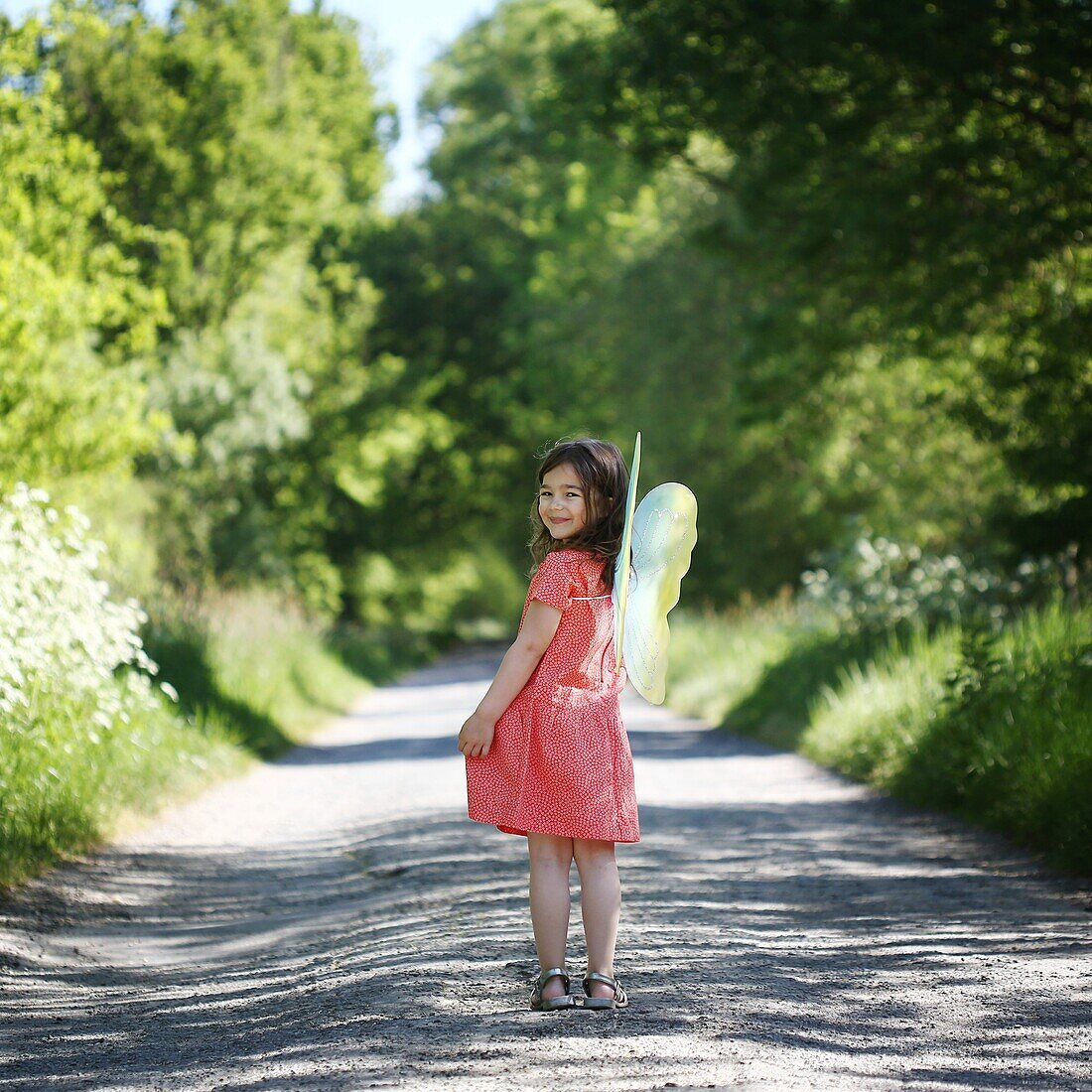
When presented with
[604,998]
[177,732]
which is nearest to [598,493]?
[604,998]

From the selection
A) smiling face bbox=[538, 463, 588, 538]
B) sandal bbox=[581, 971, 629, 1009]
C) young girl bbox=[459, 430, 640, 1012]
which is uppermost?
smiling face bbox=[538, 463, 588, 538]

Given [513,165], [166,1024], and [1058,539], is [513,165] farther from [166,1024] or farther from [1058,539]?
[166,1024]

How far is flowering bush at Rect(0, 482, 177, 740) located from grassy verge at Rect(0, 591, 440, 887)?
140mm

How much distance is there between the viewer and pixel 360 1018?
14.3 feet

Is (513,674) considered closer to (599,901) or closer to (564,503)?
(564,503)

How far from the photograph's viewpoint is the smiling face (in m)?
4.73

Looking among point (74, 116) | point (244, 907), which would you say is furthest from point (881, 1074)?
point (74, 116)

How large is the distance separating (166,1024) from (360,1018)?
77cm

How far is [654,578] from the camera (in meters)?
4.78

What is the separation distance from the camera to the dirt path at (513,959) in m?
3.95

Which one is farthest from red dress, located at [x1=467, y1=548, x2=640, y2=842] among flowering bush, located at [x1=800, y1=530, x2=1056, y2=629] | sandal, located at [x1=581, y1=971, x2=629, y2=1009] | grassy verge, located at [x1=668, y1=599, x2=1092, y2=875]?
flowering bush, located at [x1=800, y1=530, x2=1056, y2=629]

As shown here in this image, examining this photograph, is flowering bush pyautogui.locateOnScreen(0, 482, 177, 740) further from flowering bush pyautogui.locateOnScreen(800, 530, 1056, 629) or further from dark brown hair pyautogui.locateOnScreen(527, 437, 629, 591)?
flowering bush pyautogui.locateOnScreen(800, 530, 1056, 629)

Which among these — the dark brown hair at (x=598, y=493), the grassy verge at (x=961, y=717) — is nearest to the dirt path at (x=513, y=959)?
the grassy verge at (x=961, y=717)

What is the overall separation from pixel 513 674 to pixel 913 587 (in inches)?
427
